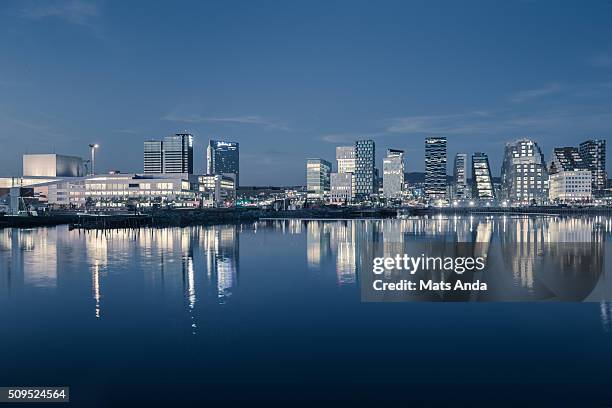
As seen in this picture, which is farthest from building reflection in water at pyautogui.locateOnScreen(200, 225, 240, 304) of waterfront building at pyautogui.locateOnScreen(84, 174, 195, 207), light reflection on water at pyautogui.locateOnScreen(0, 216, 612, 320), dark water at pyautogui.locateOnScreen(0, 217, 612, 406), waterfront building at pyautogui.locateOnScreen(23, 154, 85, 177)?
waterfront building at pyautogui.locateOnScreen(23, 154, 85, 177)

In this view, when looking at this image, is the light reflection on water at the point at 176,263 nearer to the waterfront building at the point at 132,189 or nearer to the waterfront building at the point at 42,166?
the waterfront building at the point at 132,189

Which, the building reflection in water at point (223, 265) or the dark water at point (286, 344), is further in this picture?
the building reflection in water at point (223, 265)

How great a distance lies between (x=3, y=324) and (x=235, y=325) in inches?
314

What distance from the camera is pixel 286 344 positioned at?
637 inches

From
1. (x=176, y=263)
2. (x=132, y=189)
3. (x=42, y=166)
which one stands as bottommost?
(x=176, y=263)

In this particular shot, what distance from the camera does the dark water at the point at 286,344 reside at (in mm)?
12414

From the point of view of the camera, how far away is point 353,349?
51.4ft

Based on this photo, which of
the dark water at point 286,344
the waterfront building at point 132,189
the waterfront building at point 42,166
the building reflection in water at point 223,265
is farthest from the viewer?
the waterfront building at point 42,166

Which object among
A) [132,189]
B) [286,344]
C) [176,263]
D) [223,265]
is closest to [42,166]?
[132,189]

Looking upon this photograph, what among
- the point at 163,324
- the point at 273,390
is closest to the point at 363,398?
the point at 273,390

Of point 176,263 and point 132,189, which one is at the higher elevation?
point 132,189

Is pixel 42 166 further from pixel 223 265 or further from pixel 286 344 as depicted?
pixel 286 344

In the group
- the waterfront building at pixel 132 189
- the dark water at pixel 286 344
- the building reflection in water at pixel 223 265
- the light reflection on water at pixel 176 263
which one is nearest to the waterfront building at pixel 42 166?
the waterfront building at pixel 132 189

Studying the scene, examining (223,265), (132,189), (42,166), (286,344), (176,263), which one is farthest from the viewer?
(42,166)
